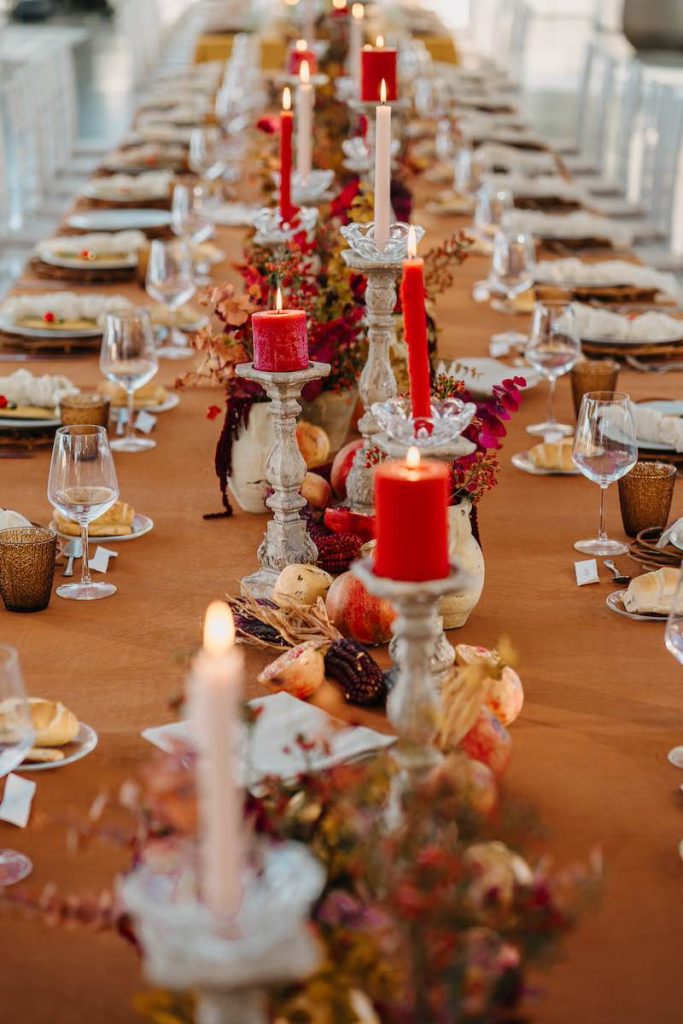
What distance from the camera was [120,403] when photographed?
2.51 metres

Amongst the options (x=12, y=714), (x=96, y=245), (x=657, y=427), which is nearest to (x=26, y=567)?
(x=12, y=714)

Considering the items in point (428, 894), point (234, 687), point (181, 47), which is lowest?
point (181, 47)

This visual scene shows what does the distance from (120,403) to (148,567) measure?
735 mm

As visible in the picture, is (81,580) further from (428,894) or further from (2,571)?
(428,894)

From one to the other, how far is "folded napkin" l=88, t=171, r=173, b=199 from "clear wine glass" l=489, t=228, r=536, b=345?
161cm

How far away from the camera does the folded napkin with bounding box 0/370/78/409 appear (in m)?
2.36

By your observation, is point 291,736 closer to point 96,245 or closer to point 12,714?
point 12,714

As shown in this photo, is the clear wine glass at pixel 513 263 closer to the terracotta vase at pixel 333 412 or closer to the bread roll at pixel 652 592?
the terracotta vase at pixel 333 412

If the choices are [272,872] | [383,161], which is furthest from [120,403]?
[272,872]

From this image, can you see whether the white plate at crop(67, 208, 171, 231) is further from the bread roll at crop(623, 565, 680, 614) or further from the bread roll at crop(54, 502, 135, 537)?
the bread roll at crop(623, 565, 680, 614)

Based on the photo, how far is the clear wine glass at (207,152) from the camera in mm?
4316

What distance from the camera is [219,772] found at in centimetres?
63

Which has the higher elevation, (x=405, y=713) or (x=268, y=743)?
(x=405, y=713)

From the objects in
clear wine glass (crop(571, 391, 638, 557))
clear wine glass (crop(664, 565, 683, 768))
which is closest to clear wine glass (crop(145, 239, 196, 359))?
clear wine glass (crop(571, 391, 638, 557))
